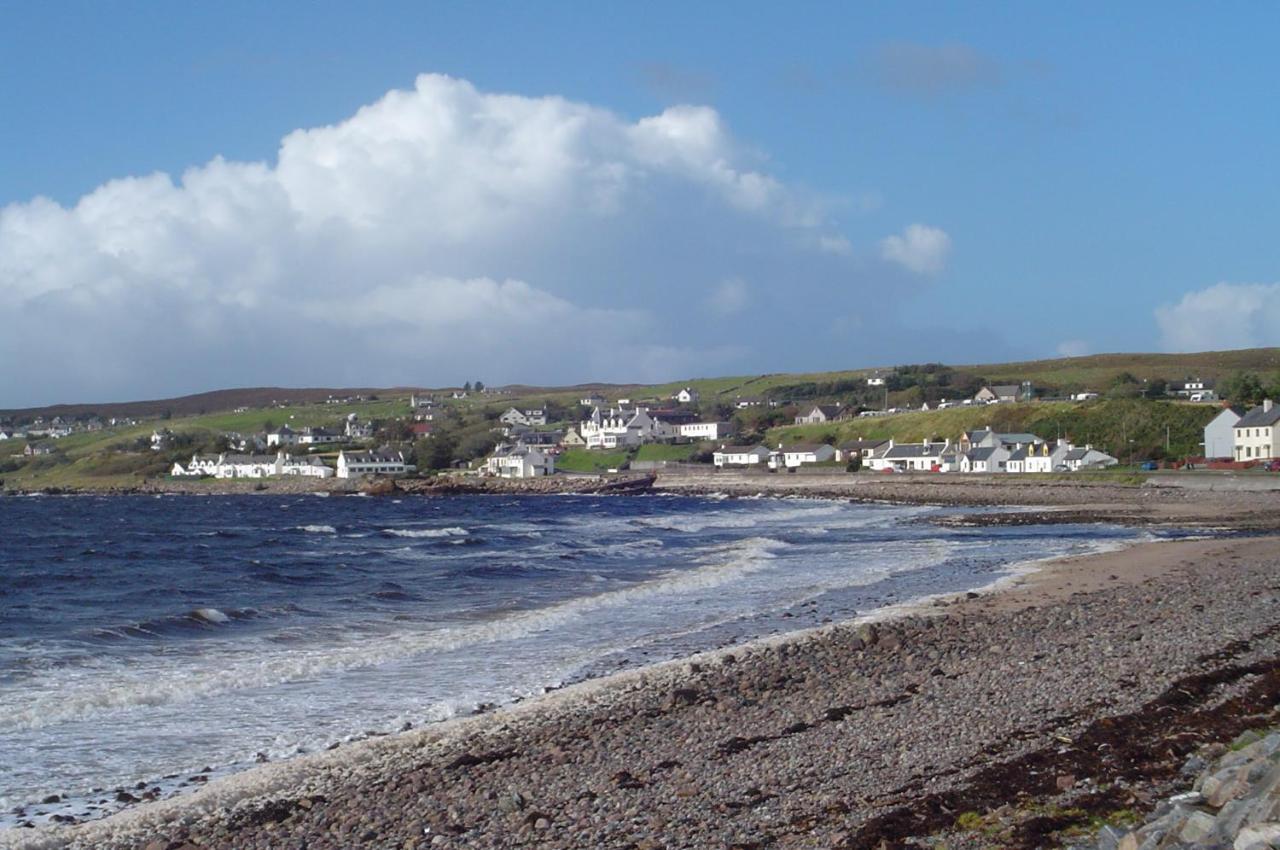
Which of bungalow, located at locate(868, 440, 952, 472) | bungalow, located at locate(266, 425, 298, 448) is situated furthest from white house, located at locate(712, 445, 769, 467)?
bungalow, located at locate(266, 425, 298, 448)

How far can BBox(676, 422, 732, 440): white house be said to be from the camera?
411ft

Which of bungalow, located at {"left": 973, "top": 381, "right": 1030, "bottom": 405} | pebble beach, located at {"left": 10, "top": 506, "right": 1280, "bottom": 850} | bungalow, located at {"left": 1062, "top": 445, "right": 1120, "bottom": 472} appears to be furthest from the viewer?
bungalow, located at {"left": 973, "top": 381, "right": 1030, "bottom": 405}

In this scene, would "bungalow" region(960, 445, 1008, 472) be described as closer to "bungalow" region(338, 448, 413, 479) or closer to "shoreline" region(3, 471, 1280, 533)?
"shoreline" region(3, 471, 1280, 533)

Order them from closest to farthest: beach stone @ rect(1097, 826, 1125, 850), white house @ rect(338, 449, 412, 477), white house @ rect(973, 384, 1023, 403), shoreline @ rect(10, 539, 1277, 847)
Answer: beach stone @ rect(1097, 826, 1125, 850) → shoreline @ rect(10, 539, 1277, 847) → white house @ rect(338, 449, 412, 477) → white house @ rect(973, 384, 1023, 403)

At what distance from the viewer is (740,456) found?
107 meters

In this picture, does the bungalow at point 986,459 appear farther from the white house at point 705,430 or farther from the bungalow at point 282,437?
the bungalow at point 282,437

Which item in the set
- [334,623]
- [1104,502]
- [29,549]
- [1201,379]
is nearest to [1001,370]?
[1201,379]

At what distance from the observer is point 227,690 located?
45.4 feet

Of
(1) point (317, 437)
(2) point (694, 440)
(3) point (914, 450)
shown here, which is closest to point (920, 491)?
(3) point (914, 450)

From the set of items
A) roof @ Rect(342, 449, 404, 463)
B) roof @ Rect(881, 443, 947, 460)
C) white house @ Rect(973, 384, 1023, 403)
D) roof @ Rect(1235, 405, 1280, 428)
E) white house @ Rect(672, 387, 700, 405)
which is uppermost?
white house @ Rect(672, 387, 700, 405)

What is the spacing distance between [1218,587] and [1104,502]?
36.0m

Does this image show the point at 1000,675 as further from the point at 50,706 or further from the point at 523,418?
the point at 523,418

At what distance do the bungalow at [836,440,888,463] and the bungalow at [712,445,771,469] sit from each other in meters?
7.22

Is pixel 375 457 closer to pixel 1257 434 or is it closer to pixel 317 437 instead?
pixel 317 437
